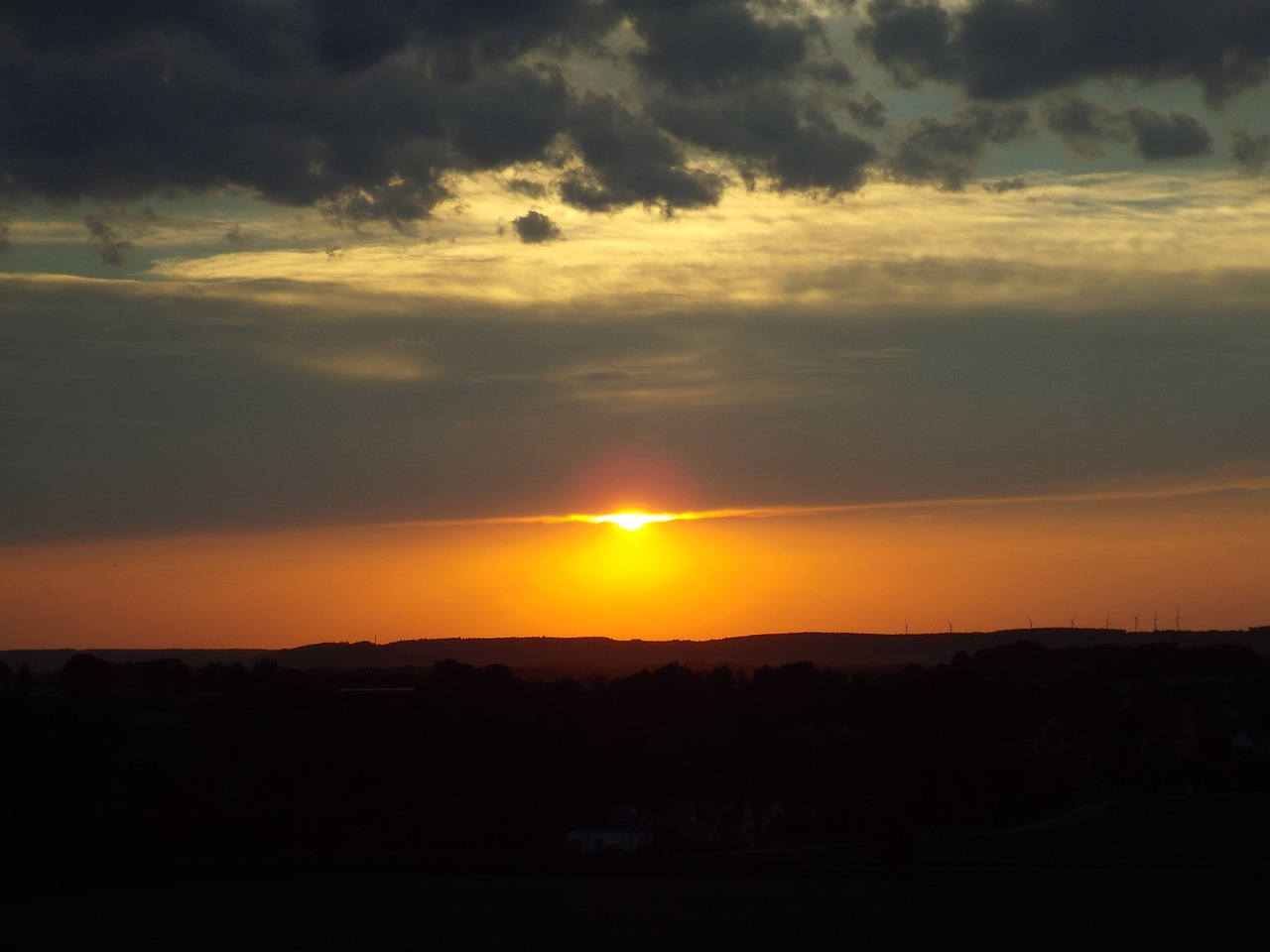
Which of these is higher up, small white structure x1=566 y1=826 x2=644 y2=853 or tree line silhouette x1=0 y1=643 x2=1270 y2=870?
tree line silhouette x1=0 y1=643 x2=1270 y2=870

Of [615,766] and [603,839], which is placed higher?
[615,766]

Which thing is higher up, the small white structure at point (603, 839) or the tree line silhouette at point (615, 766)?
the tree line silhouette at point (615, 766)

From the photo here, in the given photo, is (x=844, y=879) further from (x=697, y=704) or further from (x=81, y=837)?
(x=697, y=704)

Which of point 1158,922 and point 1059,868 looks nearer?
point 1158,922

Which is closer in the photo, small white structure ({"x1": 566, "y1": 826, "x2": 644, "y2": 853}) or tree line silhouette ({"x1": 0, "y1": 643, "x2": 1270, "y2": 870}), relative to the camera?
tree line silhouette ({"x1": 0, "y1": 643, "x2": 1270, "y2": 870})

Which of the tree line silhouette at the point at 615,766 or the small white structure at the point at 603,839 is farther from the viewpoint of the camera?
the small white structure at the point at 603,839

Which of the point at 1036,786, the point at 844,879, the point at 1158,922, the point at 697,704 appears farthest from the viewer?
the point at 697,704

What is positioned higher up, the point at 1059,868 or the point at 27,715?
the point at 27,715

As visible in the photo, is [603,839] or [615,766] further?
[615,766]

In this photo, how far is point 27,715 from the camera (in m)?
104

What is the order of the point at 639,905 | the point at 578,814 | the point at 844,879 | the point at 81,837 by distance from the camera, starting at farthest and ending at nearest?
1. the point at 578,814
2. the point at 81,837
3. the point at 844,879
4. the point at 639,905

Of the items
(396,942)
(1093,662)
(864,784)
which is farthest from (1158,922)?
(1093,662)

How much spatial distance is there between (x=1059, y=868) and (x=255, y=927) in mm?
37098

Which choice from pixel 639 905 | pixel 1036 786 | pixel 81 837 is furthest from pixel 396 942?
pixel 1036 786
